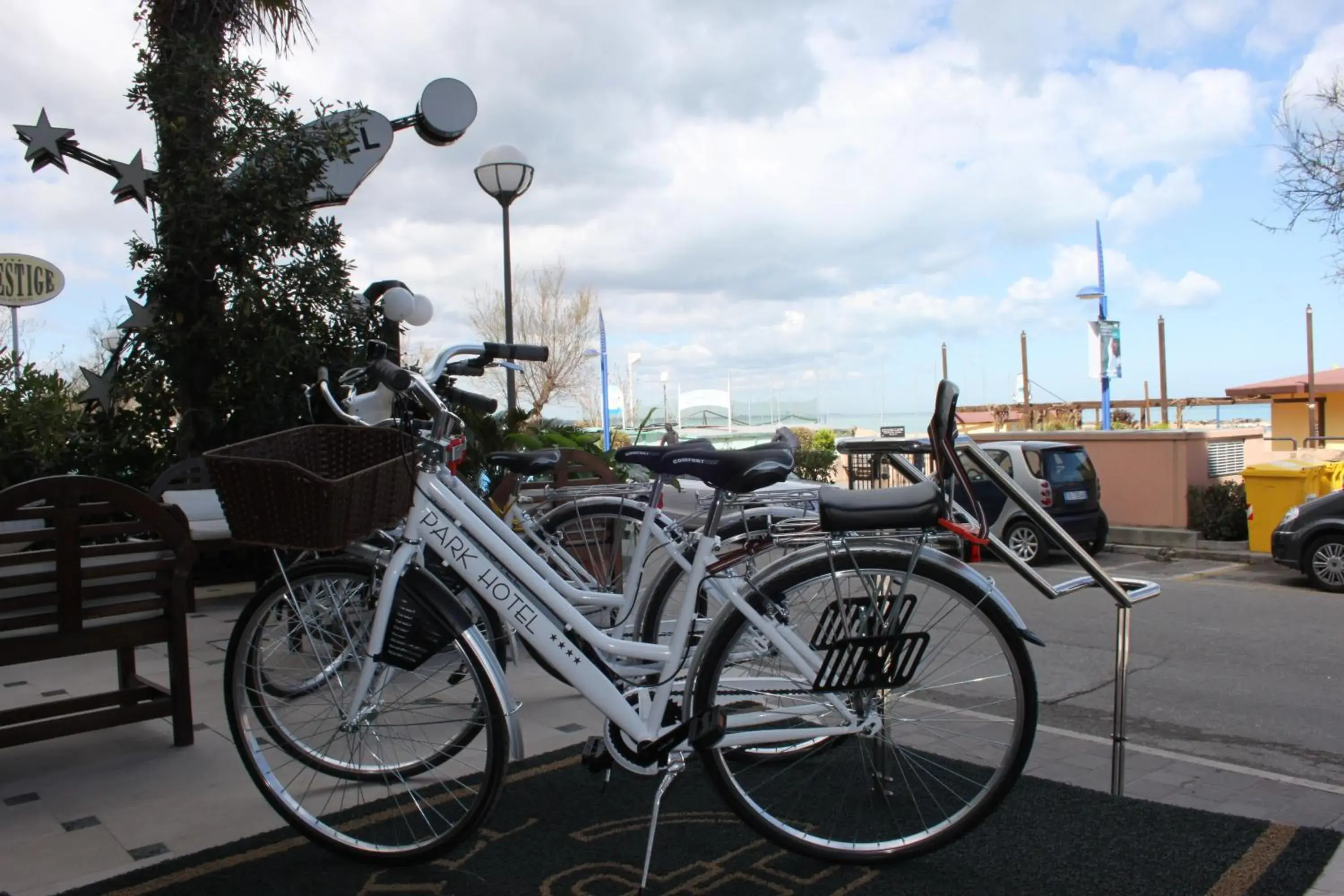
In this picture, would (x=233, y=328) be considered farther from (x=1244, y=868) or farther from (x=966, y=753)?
(x=1244, y=868)

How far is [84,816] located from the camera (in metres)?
3.50

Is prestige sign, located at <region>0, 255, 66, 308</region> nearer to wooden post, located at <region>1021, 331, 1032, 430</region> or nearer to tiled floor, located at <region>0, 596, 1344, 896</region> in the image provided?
tiled floor, located at <region>0, 596, 1344, 896</region>

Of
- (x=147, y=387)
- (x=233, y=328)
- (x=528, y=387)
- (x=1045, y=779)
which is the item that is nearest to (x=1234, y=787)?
(x=1045, y=779)

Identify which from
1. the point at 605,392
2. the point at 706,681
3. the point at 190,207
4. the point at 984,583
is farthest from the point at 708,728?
the point at 605,392

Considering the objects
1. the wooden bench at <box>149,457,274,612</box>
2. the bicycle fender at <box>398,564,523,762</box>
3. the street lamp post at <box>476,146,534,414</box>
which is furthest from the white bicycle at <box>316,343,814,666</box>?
the street lamp post at <box>476,146,534,414</box>

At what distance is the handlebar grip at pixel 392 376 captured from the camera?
312cm

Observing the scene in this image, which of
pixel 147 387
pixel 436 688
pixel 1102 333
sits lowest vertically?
pixel 436 688

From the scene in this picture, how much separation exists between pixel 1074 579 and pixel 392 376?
225 cm

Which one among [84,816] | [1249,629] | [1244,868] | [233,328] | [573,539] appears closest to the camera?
[1244,868]

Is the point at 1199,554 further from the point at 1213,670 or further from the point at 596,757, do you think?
the point at 596,757

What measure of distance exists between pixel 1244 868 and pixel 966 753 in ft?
2.62

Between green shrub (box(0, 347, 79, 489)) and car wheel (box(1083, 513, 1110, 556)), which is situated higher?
green shrub (box(0, 347, 79, 489))

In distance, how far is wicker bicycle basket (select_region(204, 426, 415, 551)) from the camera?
276 centimetres

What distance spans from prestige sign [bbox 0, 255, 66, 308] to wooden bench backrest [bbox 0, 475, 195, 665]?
11.1 m
